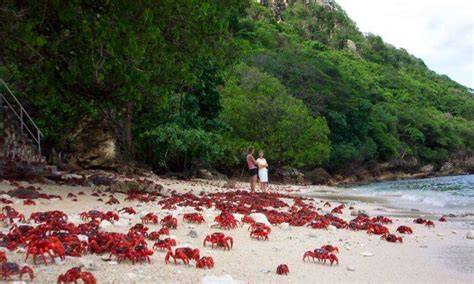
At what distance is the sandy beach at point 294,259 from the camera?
4.51 metres

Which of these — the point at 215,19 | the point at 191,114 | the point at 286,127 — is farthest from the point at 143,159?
the point at 215,19

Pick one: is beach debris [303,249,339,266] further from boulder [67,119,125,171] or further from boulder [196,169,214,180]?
boulder [196,169,214,180]

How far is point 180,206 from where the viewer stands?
1037 cm

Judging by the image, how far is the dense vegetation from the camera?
11.5 m

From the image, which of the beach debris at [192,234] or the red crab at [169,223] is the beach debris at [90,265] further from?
the red crab at [169,223]

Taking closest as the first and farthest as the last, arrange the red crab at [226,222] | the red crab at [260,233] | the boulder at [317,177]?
the red crab at [260,233] < the red crab at [226,222] < the boulder at [317,177]

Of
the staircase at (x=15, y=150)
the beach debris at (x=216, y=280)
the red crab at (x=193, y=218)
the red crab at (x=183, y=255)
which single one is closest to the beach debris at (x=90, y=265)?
the red crab at (x=183, y=255)

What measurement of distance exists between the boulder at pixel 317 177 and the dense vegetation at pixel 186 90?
5.30 meters

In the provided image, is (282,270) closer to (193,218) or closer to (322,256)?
(322,256)

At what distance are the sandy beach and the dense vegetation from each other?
13.2 ft

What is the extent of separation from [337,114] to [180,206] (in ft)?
166

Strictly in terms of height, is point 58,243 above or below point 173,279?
above

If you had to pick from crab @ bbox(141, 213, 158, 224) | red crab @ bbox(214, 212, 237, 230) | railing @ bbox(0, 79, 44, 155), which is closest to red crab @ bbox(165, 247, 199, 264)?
crab @ bbox(141, 213, 158, 224)

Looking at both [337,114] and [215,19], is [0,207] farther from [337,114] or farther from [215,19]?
[337,114]
